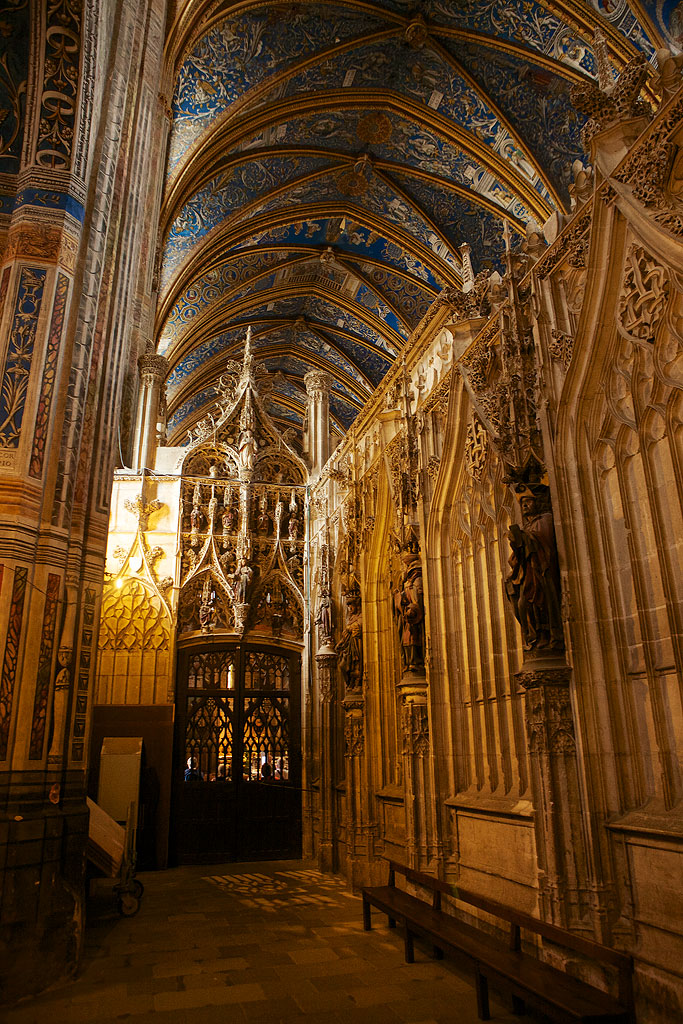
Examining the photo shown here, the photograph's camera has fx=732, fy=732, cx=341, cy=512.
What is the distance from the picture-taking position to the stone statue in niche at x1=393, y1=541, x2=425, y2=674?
9180mm

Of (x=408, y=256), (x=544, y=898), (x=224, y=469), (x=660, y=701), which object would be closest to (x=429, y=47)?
(x=408, y=256)

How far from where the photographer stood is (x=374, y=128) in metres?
15.8

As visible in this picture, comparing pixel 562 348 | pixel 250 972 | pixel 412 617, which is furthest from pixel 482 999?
pixel 562 348

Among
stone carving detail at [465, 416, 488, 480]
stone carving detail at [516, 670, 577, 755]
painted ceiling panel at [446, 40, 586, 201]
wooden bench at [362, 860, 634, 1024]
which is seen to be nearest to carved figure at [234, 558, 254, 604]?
stone carving detail at [465, 416, 488, 480]

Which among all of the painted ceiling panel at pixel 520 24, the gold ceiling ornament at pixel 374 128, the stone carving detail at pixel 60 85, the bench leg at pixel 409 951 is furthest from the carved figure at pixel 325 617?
the painted ceiling panel at pixel 520 24

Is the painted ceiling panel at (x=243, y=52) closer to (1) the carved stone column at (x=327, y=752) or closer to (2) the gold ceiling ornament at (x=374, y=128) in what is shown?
(2) the gold ceiling ornament at (x=374, y=128)

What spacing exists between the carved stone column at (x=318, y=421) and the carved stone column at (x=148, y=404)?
10.9 feet

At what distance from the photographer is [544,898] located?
19.1 ft

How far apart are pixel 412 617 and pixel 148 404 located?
705 cm

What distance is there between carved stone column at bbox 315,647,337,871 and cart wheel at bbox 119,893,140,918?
4.29 m

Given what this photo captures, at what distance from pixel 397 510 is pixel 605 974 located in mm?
5978

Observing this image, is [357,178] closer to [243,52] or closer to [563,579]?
[243,52]

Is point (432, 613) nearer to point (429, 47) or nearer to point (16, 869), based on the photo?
point (16, 869)

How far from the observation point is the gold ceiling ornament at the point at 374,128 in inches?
611
